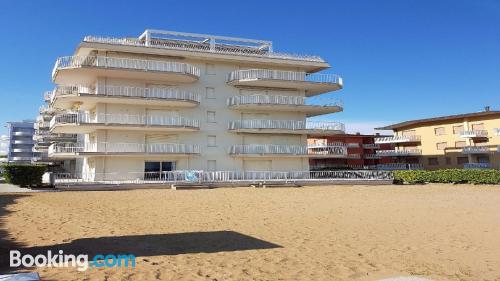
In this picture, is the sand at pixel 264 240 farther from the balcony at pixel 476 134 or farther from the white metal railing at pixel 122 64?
the balcony at pixel 476 134

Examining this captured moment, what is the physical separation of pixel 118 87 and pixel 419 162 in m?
Answer: 52.8

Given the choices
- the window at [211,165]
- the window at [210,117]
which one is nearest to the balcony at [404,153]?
the window at [211,165]

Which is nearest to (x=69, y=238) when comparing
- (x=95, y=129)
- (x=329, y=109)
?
(x=95, y=129)

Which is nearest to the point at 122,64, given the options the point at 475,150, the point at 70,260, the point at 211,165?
the point at 211,165

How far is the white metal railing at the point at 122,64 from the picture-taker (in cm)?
3444

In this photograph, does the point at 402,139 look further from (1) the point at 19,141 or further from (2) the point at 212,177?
(1) the point at 19,141

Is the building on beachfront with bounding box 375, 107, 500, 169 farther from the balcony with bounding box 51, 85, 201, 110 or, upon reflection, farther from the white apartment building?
the balcony with bounding box 51, 85, 201, 110

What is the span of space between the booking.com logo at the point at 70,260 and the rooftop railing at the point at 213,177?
24584 millimetres

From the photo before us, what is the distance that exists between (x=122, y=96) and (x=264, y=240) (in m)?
27.9

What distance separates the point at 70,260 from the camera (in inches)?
318

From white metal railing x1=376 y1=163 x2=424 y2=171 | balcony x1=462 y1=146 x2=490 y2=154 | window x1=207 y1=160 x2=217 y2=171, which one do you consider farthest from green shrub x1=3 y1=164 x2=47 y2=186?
balcony x1=462 y1=146 x2=490 y2=154

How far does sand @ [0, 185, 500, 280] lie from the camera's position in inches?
309

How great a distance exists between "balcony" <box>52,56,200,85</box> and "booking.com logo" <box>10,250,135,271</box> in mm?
28546

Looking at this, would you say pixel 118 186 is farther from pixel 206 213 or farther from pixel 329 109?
pixel 329 109
